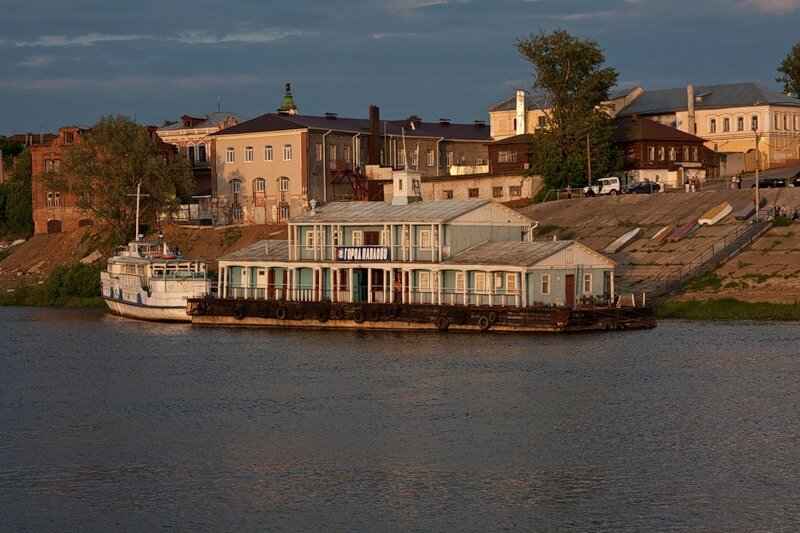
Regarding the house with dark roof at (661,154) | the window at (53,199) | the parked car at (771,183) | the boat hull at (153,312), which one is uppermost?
the house with dark roof at (661,154)

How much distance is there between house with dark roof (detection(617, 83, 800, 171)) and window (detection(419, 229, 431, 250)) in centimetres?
4928

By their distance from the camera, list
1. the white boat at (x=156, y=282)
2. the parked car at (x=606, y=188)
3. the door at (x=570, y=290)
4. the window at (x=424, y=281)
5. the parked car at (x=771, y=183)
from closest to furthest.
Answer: the door at (x=570, y=290) → the window at (x=424, y=281) → the white boat at (x=156, y=282) → the parked car at (x=771, y=183) → the parked car at (x=606, y=188)

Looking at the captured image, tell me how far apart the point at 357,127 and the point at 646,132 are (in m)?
24.6

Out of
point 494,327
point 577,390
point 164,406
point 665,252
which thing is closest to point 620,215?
point 665,252

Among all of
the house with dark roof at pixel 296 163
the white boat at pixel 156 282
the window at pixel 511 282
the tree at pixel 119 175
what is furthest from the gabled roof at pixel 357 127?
the window at pixel 511 282

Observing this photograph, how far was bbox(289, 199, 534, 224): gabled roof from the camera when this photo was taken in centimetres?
7056

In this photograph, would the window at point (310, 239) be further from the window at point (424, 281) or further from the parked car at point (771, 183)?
the parked car at point (771, 183)

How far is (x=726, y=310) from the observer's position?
70750 millimetres

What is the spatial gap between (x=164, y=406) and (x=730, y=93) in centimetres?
8569

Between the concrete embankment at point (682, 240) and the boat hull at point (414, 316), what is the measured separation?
9233mm

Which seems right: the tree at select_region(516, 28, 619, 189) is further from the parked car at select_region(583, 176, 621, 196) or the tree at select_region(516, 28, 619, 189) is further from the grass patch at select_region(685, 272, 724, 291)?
the grass patch at select_region(685, 272, 724, 291)

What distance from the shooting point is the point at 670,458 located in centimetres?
3806

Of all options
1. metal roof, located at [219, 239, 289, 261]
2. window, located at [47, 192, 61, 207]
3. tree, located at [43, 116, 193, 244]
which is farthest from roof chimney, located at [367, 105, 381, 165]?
metal roof, located at [219, 239, 289, 261]

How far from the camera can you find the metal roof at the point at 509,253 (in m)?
65.4
